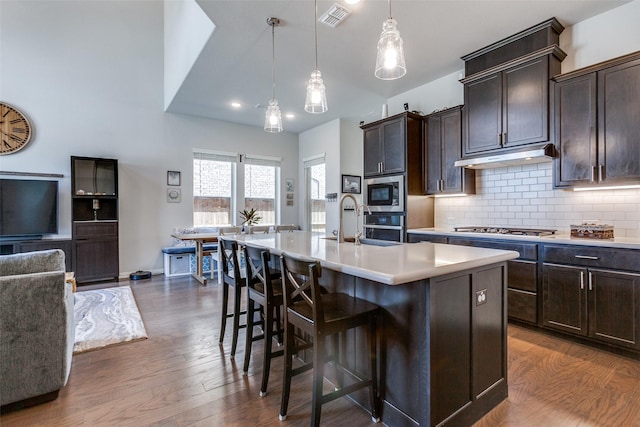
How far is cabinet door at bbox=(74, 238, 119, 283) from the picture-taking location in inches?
191

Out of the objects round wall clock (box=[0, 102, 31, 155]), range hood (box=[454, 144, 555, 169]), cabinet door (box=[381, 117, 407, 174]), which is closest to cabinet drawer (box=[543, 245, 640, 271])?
range hood (box=[454, 144, 555, 169])

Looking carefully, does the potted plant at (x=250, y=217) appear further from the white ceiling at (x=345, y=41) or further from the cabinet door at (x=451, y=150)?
the cabinet door at (x=451, y=150)

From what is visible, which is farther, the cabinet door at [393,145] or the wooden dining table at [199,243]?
the wooden dining table at [199,243]

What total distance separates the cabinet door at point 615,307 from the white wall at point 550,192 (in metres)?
0.68

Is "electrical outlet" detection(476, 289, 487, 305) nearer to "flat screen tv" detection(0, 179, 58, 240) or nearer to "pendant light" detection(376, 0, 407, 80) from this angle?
"pendant light" detection(376, 0, 407, 80)

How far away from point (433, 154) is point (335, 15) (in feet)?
7.13

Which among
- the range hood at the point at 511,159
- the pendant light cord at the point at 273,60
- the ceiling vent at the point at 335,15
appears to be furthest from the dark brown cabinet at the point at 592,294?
the pendant light cord at the point at 273,60

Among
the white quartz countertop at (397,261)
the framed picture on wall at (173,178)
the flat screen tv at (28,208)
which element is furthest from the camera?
the framed picture on wall at (173,178)

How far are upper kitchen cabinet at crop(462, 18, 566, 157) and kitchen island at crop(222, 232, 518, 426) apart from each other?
6.58 ft

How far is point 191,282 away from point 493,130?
16.0ft

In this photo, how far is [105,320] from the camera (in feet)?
10.9

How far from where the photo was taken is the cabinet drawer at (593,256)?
2.43 metres

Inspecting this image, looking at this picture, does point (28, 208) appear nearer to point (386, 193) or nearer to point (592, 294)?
point (386, 193)

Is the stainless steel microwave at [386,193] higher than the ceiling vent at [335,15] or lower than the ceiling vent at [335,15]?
lower
